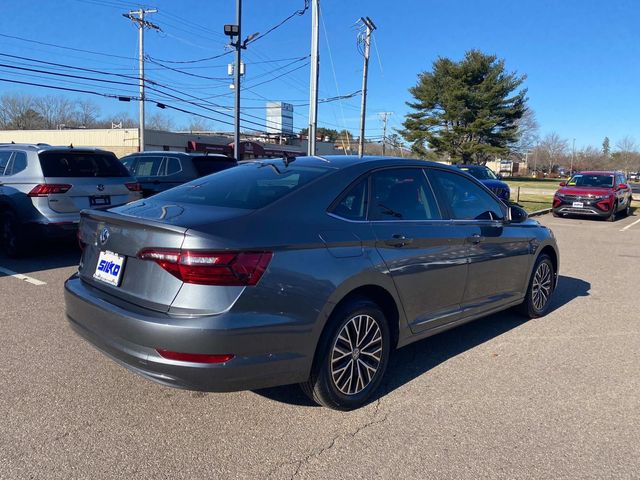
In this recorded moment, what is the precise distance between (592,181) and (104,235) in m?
19.0

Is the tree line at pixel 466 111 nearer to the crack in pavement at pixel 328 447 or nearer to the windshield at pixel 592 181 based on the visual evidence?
the windshield at pixel 592 181

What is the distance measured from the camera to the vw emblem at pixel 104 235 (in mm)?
3131

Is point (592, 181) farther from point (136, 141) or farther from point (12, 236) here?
point (136, 141)

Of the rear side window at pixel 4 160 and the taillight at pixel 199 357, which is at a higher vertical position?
the rear side window at pixel 4 160

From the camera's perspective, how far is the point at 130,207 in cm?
340

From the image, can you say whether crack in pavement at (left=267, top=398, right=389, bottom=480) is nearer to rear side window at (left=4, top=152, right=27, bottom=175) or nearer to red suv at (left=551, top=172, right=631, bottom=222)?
rear side window at (left=4, top=152, right=27, bottom=175)

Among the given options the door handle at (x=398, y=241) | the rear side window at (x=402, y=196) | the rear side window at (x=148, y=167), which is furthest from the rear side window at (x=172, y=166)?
the door handle at (x=398, y=241)

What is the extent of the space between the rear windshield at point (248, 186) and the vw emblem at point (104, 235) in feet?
1.60

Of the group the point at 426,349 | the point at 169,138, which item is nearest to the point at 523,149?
the point at 169,138

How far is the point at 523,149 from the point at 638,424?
8518 cm

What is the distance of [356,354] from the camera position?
131 inches

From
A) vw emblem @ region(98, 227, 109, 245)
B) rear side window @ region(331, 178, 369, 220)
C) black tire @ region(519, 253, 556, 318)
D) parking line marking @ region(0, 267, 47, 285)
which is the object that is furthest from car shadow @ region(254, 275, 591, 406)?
parking line marking @ region(0, 267, 47, 285)

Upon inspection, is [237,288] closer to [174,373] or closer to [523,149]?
[174,373]

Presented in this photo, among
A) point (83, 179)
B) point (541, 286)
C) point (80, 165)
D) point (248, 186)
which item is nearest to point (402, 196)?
point (248, 186)
